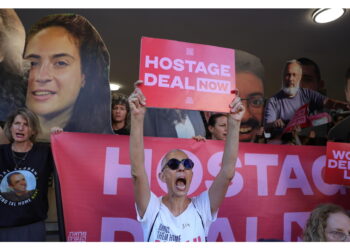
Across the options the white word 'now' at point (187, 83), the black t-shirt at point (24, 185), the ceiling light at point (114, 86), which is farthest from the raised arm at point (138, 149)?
the ceiling light at point (114, 86)

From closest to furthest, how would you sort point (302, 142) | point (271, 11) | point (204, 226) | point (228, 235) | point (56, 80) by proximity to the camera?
point (204, 226)
point (228, 235)
point (56, 80)
point (271, 11)
point (302, 142)

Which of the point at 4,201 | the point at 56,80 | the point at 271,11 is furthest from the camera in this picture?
the point at 271,11

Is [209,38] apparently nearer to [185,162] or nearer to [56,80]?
[56,80]

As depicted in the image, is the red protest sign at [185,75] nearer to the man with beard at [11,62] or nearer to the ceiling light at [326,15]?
the man with beard at [11,62]

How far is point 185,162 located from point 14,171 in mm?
1286

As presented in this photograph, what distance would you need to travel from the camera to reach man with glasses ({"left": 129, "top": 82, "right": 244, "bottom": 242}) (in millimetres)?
1631

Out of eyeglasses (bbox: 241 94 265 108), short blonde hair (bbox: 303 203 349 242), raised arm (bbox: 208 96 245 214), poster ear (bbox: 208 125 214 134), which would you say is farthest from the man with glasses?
eyeglasses (bbox: 241 94 265 108)

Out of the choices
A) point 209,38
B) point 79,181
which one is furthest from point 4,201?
point 209,38

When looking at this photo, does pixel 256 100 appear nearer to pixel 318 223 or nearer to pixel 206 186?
pixel 206 186

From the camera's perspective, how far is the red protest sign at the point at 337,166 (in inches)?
94.3

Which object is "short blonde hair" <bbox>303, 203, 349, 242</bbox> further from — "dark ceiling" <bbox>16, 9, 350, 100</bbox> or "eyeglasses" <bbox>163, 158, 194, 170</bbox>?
"dark ceiling" <bbox>16, 9, 350, 100</bbox>

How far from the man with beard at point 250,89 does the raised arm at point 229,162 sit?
131 centimetres
